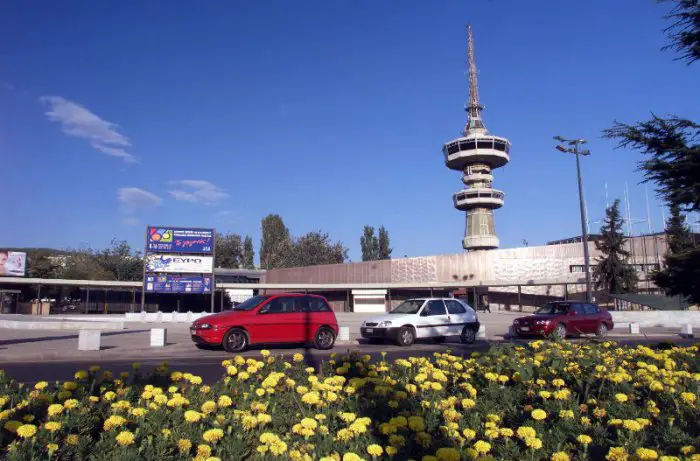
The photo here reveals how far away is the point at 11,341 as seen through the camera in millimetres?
17344

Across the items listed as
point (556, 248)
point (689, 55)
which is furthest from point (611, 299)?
point (689, 55)

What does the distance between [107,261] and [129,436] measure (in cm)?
6964

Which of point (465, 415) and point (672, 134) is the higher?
point (672, 134)

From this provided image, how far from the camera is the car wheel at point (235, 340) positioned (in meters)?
14.5

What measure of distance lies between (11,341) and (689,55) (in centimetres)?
2052


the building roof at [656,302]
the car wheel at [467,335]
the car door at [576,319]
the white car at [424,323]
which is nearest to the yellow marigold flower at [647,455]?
the white car at [424,323]

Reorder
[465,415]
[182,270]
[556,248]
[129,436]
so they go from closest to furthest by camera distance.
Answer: [129,436], [465,415], [182,270], [556,248]

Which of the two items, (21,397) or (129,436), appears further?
(21,397)

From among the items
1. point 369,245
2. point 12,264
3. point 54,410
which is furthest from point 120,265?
point 54,410

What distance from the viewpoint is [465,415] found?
13.5 feet

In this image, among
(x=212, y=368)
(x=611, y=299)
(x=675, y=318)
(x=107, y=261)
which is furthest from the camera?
(x=107, y=261)

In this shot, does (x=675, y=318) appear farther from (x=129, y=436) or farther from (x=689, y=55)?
(x=129, y=436)

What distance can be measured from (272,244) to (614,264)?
191 feet

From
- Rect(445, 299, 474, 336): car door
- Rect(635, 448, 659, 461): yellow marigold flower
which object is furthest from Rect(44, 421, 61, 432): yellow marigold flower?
Rect(445, 299, 474, 336): car door
